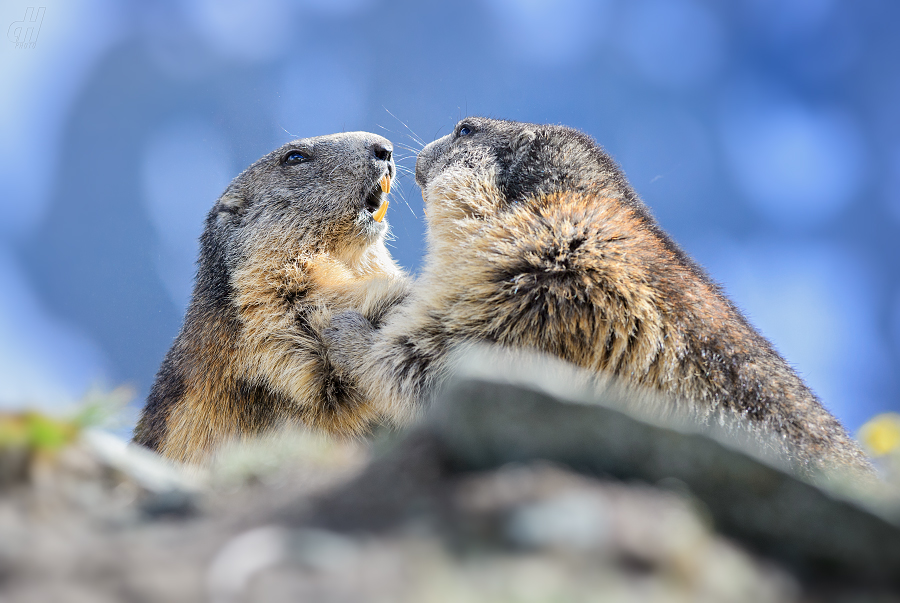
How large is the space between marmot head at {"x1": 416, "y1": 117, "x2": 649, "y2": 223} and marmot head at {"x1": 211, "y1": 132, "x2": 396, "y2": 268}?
4.05 ft

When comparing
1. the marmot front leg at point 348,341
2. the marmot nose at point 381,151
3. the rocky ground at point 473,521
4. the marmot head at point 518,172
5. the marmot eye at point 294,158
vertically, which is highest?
the marmot nose at point 381,151

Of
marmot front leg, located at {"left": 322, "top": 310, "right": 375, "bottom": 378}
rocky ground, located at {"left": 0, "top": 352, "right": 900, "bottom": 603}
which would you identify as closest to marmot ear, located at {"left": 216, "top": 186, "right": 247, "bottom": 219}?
marmot front leg, located at {"left": 322, "top": 310, "right": 375, "bottom": 378}

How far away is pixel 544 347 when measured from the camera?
16.8ft

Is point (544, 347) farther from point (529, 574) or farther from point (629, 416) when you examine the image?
point (529, 574)

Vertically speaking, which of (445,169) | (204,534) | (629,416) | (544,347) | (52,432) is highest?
(445,169)

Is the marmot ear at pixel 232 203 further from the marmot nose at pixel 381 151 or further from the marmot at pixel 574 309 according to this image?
the marmot at pixel 574 309

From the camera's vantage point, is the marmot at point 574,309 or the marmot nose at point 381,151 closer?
the marmot at point 574,309

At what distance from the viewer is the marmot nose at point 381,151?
27.3 feet

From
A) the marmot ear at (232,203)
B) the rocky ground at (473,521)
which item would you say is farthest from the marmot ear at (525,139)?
the rocky ground at (473,521)

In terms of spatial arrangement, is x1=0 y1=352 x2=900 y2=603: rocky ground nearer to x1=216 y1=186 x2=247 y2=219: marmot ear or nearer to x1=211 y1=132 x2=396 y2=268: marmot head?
x1=211 y1=132 x2=396 y2=268: marmot head

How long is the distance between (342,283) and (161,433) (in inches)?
97.7

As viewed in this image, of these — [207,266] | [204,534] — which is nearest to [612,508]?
[204,534]

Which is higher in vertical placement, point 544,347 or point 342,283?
point 342,283

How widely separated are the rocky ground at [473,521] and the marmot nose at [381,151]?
17.7ft
